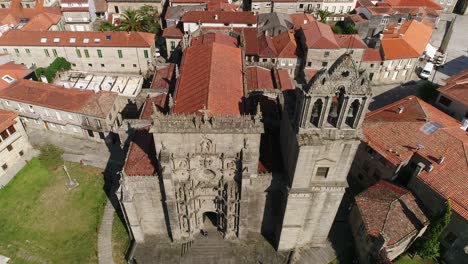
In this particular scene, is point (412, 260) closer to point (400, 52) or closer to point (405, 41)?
point (400, 52)

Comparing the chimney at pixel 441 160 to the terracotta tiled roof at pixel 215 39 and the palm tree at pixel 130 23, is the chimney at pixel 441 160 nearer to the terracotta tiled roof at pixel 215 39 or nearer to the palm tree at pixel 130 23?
the terracotta tiled roof at pixel 215 39

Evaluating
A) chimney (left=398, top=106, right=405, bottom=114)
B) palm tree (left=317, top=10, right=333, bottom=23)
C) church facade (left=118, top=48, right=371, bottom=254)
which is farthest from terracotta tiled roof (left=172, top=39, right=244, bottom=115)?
palm tree (left=317, top=10, right=333, bottom=23)

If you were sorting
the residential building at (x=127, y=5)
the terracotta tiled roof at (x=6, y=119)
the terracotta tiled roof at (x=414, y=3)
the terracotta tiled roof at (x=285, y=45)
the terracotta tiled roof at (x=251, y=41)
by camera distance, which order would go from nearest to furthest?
1. the terracotta tiled roof at (x=6, y=119)
2. the terracotta tiled roof at (x=251, y=41)
3. the terracotta tiled roof at (x=285, y=45)
4. the residential building at (x=127, y=5)
5. the terracotta tiled roof at (x=414, y=3)

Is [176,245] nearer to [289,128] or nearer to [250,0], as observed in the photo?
[289,128]

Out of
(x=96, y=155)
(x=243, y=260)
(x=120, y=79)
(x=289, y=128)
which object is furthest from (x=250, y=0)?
(x=243, y=260)

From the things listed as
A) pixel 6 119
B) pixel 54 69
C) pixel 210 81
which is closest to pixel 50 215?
pixel 6 119

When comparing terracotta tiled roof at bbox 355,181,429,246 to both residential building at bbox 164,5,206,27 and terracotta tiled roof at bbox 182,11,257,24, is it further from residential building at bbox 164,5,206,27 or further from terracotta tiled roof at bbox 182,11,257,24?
residential building at bbox 164,5,206,27

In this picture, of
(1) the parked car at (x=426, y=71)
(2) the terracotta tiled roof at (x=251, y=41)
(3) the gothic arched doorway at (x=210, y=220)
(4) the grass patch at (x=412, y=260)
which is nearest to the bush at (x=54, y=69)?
(2) the terracotta tiled roof at (x=251, y=41)
